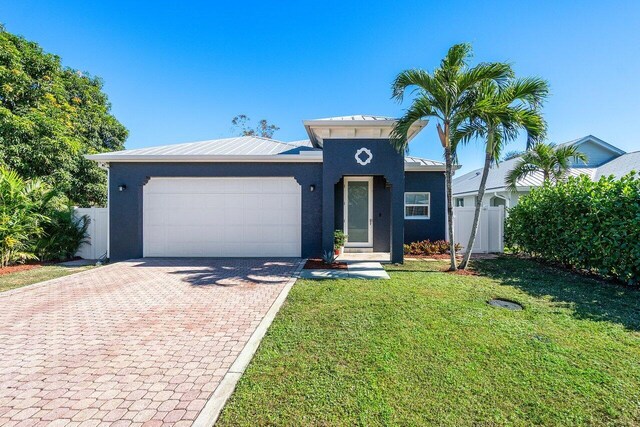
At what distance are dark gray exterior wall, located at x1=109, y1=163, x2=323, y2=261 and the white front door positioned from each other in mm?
1502

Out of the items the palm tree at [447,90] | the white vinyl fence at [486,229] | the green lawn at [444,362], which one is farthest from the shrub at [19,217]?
the white vinyl fence at [486,229]

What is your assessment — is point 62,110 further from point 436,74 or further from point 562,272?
point 562,272

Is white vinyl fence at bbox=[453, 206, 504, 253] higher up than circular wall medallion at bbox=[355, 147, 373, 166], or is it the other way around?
circular wall medallion at bbox=[355, 147, 373, 166]

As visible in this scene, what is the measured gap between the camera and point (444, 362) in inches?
125

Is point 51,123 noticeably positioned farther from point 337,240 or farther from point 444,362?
point 444,362

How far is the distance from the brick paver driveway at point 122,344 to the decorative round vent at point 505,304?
13.6ft

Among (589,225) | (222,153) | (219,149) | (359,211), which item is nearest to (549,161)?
(589,225)

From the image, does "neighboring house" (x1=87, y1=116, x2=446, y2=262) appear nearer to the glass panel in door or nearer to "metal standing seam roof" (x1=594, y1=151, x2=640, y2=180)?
the glass panel in door

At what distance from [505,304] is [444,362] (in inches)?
110

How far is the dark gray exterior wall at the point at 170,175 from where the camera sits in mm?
9820

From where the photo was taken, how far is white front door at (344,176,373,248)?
10.8m

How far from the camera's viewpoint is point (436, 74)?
7.45 m

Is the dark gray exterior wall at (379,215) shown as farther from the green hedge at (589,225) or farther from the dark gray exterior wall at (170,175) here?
the green hedge at (589,225)

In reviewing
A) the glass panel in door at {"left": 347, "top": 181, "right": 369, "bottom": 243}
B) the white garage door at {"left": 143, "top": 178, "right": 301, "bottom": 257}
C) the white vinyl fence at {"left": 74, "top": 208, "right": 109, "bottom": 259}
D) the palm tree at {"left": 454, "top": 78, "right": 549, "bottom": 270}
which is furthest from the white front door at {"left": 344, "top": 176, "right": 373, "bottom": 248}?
the white vinyl fence at {"left": 74, "top": 208, "right": 109, "bottom": 259}
